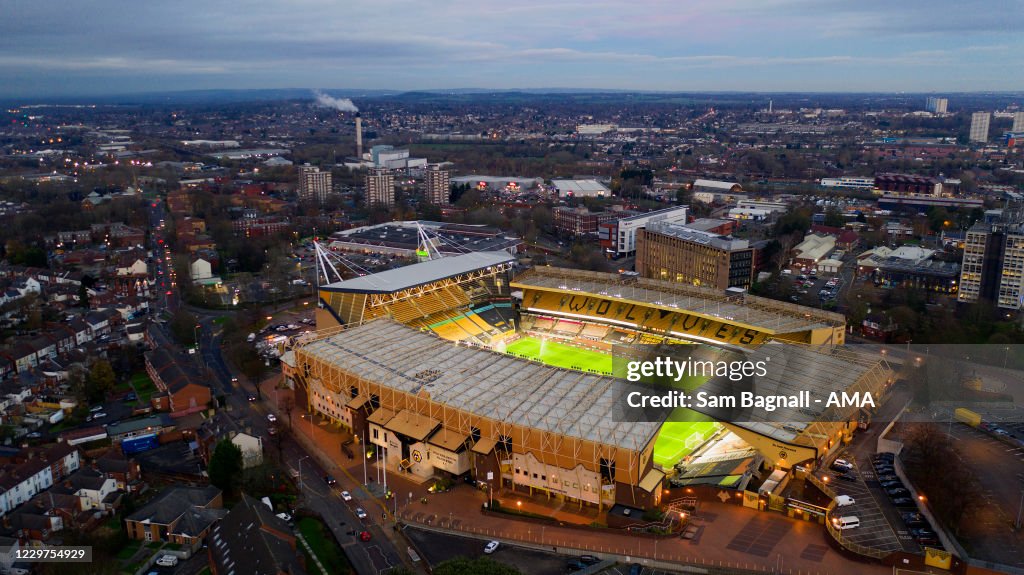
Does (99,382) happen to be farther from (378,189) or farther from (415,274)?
(378,189)

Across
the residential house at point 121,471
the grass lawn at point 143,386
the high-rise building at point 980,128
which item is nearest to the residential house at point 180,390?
the grass lawn at point 143,386

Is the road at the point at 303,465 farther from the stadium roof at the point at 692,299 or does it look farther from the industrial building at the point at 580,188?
the industrial building at the point at 580,188

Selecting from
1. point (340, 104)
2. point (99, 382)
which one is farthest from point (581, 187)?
point (340, 104)

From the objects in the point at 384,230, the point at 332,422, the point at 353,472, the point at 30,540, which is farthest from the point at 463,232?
the point at 30,540

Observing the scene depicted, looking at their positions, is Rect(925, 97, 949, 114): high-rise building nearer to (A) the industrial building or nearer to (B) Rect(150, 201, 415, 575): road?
(A) the industrial building

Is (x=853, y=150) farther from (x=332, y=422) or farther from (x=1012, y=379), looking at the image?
(x=332, y=422)

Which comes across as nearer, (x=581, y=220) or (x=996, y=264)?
(x=996, y=264)
